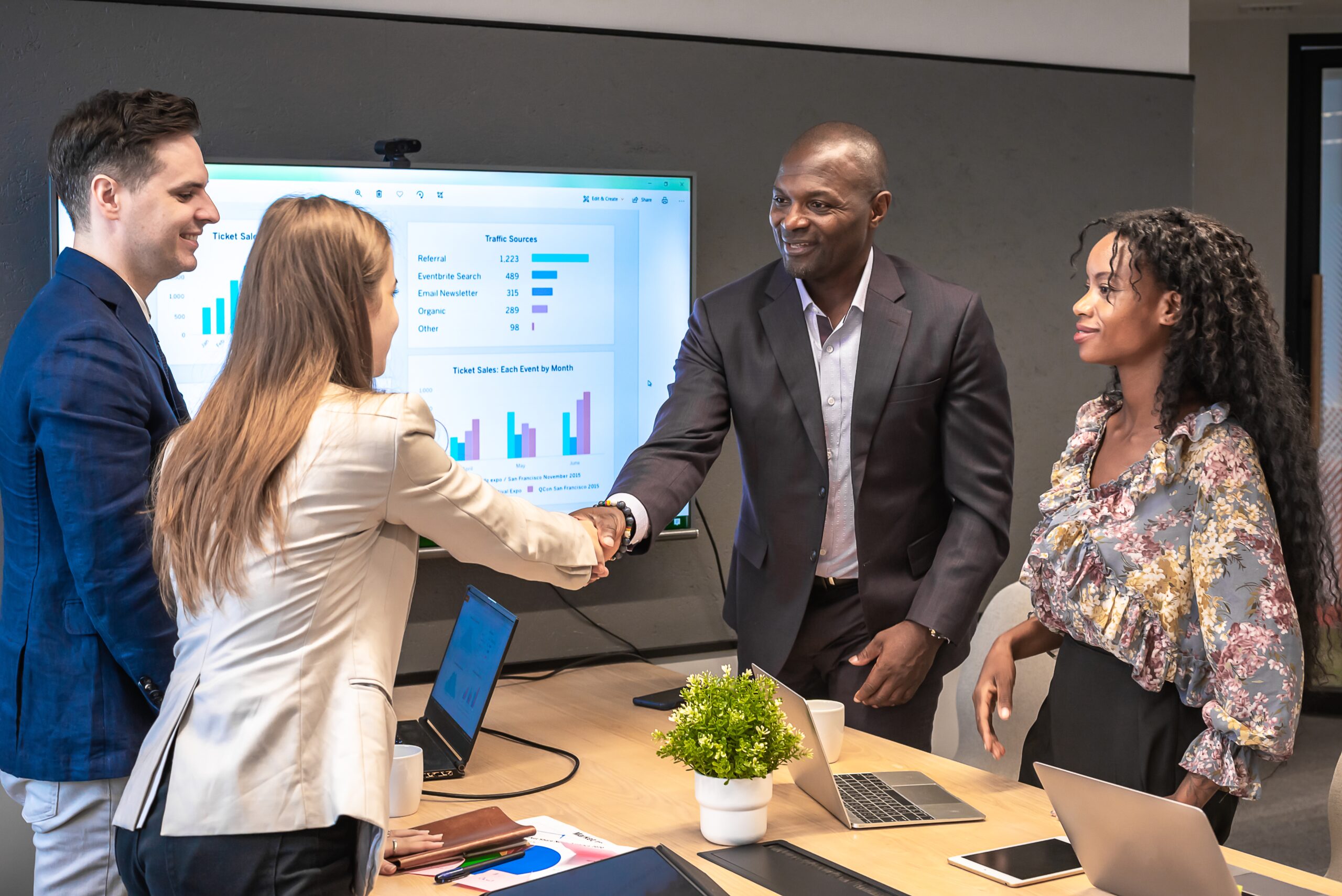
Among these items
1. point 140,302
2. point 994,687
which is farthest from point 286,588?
point 994,687

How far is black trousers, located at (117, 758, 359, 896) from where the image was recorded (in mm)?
1312

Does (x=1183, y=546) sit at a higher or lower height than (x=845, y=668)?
higher

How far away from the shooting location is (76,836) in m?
1.65

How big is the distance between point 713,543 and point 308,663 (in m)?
2.17

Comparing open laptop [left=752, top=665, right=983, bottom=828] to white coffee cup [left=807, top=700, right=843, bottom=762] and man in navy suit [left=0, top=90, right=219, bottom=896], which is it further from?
man in navy suit [left=0, top=90, right=219, bottom=896]

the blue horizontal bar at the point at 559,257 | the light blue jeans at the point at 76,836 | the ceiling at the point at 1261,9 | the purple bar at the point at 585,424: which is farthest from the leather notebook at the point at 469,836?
the ceiling at the point at 1261,9

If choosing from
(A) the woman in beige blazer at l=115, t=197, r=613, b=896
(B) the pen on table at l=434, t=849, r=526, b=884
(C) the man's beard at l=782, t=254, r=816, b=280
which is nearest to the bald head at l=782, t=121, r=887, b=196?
(C) the man's beard at l=782, t=254, r=816, b=280

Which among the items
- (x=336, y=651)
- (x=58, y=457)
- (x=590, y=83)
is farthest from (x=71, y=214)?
(x=590, y=83)

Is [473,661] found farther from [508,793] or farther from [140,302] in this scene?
[140,302]

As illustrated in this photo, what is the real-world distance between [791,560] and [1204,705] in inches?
34.0

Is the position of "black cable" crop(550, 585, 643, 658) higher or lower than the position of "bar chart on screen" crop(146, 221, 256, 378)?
lower

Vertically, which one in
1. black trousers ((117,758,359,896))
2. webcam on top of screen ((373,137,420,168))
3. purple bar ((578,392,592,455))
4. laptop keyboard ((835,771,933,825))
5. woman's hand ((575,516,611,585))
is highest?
webcam on top of screen ((373,137,420,168))

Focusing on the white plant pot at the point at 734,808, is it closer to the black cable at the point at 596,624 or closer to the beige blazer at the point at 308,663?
the beige blazer at the point at 308,663

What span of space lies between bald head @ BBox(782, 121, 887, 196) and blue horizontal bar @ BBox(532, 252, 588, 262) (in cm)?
87
